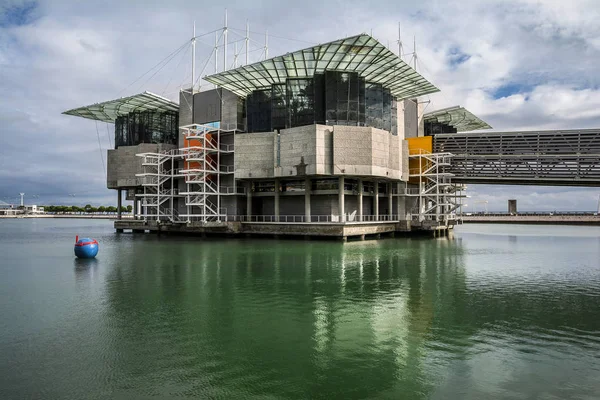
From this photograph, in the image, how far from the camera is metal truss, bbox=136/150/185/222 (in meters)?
67.5

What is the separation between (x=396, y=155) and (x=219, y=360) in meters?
52.1

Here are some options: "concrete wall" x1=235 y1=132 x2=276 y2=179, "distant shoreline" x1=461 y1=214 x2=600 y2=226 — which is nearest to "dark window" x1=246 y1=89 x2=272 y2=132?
"concrete wall" x1=235 y1=132 x2=276 y2=179

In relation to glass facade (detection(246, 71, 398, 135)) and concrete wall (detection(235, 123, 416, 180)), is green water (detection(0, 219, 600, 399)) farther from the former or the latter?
glass facade (detection(246, 71, 398, 135))

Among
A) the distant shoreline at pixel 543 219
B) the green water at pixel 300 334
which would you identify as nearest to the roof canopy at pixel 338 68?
the green water at pixel 300 334

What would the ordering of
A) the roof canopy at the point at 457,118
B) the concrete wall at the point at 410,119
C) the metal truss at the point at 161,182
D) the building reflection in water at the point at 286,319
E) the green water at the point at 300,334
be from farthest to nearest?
the roof canopy at the point at 457,118, the concrete wall at the point at 410,119, the metal truss at the point at 161,182, the building reflection in water at the point at 286,319, the green water at the point at 300,334

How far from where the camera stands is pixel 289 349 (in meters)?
12.2

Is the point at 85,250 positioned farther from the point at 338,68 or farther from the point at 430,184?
the point at 430,184

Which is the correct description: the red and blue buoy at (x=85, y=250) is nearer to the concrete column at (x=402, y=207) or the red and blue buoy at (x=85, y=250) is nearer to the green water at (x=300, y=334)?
the green water at (x=300, y=334)

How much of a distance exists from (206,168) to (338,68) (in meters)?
24.4

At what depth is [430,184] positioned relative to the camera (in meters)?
67.5

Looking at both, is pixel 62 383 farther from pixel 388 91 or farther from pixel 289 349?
pixel 388 91

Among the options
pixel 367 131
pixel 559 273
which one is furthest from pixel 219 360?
pixel 367 131

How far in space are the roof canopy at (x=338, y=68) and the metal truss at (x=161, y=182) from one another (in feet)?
56.0

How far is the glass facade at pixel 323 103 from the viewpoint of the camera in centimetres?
5550
